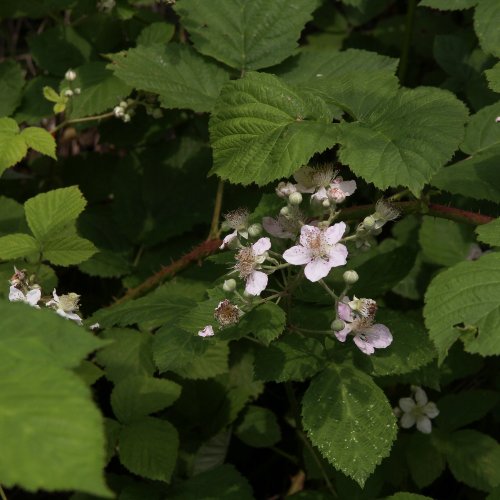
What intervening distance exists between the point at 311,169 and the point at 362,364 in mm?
536

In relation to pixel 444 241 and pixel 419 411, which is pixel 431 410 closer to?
pixel 419 411

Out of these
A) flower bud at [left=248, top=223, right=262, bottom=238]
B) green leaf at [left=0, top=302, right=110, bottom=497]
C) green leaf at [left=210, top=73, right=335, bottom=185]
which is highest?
green leaf at [left=0, top=302, right=110, bottom=497]

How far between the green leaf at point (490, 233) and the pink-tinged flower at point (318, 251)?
1.24 feet

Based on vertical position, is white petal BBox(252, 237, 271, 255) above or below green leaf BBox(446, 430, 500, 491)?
above

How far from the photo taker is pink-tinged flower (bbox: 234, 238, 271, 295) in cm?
177

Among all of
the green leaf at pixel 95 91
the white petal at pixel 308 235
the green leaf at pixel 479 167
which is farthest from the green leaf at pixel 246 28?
the white petal at pixel 308 235

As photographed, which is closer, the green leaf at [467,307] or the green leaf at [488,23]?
the green leaf at [467,307]

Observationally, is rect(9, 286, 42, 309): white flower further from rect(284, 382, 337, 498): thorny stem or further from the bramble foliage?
rect(284, 382, 337, 498): thorny stem

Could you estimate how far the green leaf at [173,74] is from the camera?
2506 mm

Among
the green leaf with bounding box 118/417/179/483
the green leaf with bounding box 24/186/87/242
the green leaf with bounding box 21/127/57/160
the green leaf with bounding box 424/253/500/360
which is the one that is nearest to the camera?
the green leaf with bounding box 424/253/500/360

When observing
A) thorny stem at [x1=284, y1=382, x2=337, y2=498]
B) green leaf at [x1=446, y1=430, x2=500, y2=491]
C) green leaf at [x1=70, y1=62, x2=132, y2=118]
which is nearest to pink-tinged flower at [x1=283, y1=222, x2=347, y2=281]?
thorny stem at [x1=284, y1=382, x2=337, y2=498]

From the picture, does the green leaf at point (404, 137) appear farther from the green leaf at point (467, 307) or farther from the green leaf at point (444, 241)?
the green leaf at point (444, 241)

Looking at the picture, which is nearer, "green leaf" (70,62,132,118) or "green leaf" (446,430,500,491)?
"green leaf" (446,430,500,491)

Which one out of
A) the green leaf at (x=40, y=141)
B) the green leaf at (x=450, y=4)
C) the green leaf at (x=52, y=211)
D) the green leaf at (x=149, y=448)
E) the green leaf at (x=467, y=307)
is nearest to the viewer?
the green leaf at (x=467, y=307)
